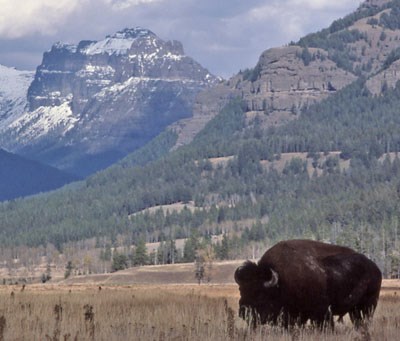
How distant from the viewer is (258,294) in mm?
20781

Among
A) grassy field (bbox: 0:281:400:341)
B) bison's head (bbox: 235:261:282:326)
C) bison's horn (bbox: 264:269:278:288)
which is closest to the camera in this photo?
grassy field (bbox: 0:281:400:341)

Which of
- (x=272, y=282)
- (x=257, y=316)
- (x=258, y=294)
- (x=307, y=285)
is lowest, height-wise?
(x=257, y=316)

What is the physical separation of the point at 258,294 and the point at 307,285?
1303 millimetres

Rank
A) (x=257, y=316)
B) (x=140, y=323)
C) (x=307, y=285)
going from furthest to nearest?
(x=140, y=323)
(x=307, y=285)
(x=257, y=316)

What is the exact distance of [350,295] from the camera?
22.4 meters

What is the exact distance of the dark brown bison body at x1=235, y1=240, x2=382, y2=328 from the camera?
20.8 meters

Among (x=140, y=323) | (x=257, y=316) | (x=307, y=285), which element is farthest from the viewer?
(x=140, y=323)

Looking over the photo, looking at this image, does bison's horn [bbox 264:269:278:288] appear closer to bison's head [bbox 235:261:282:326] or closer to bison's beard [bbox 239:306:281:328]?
bison's head [bbox 235:261:282:326]

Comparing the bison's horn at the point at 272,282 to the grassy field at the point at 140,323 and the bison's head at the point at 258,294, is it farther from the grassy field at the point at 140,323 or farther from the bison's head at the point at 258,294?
the grassy field at the point at 140,323

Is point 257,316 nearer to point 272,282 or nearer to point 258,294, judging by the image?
point 258,294

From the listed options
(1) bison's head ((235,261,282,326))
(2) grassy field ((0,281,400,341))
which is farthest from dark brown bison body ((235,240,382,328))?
(2) grassy field ((0,281,400,341))

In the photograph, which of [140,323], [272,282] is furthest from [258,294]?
[140,323]

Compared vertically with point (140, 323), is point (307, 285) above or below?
above

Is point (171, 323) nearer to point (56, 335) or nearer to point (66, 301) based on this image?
point (56, 335)
